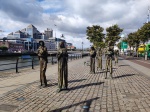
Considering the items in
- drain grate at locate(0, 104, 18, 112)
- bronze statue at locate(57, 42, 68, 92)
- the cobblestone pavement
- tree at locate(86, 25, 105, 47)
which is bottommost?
drain grate at locate(0, 104, 18, 112)

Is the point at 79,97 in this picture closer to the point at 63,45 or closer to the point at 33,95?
the point at 33,95

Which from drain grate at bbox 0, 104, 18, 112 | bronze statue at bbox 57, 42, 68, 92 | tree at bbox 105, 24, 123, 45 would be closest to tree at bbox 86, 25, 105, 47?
tree at bbox 105, 24, 123, 45

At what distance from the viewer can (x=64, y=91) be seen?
7.54 metres

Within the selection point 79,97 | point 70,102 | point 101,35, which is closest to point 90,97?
point 79,97

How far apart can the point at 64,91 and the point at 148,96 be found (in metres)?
3.25

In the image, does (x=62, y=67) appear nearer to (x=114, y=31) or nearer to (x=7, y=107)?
(x=7, y=107)

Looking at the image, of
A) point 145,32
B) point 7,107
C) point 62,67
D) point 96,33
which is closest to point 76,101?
point 62,67

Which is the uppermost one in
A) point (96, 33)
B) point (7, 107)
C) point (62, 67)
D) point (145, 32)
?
point (145, 32)

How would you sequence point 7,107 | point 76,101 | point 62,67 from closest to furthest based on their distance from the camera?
point 7,107 → point 76,101 → point 62,67

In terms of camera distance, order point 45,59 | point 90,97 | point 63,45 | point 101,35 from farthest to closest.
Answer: point 101,35 → point 45,59 → point 63,45 → point 90,97

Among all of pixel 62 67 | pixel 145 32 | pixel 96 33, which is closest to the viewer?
pixel 62 67

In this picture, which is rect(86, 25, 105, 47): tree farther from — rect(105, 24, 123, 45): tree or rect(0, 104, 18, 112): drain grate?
rect(0, 104, 18, 112): drain grate

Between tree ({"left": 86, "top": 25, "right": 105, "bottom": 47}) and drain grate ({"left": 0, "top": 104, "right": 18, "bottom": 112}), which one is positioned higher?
tree ({"left": 86, "top": 25, "right": 105, "bottom": 47})

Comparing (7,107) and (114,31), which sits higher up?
(114,31)
